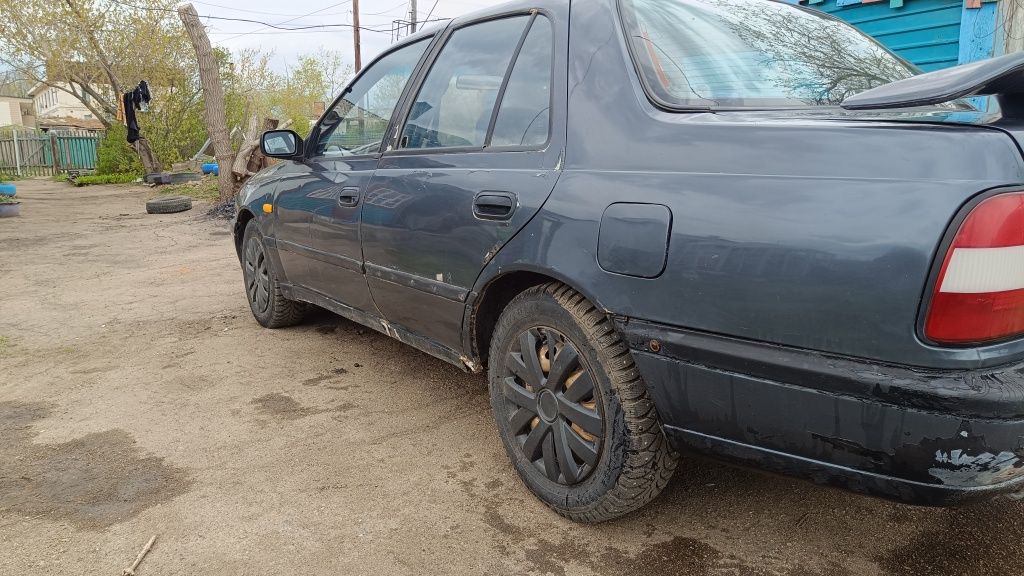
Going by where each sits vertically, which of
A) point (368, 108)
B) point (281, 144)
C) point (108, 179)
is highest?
point (368, 108)

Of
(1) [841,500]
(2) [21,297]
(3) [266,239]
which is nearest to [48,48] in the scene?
(2) [21,297]

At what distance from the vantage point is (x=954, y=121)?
5.09 feet

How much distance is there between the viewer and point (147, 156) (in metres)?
21.7

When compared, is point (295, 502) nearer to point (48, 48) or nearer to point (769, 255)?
point (769, 255)

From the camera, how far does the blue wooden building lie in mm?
5797

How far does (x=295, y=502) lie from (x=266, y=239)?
2.22 meters

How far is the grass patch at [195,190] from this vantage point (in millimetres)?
14758

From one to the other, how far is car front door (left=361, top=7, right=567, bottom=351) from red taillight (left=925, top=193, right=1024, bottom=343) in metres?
1.10

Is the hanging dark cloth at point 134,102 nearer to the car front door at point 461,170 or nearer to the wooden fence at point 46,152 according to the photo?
the wooden fence at point 46,152

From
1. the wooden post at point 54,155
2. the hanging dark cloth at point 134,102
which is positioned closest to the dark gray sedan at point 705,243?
the hanging dark cloth at point 134,102

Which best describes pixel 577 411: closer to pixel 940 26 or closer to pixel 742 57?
pixel 742 57

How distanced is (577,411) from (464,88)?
1.41 m

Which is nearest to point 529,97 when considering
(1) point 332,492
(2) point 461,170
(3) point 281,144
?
(2) point 461,170

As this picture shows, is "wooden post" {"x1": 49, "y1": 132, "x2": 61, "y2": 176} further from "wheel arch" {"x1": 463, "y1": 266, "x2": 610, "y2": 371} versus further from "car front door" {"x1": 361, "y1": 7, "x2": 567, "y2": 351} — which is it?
"wheel arch" {"x1": 463, "y1": 266, "x2": 610, "y2": 371}
